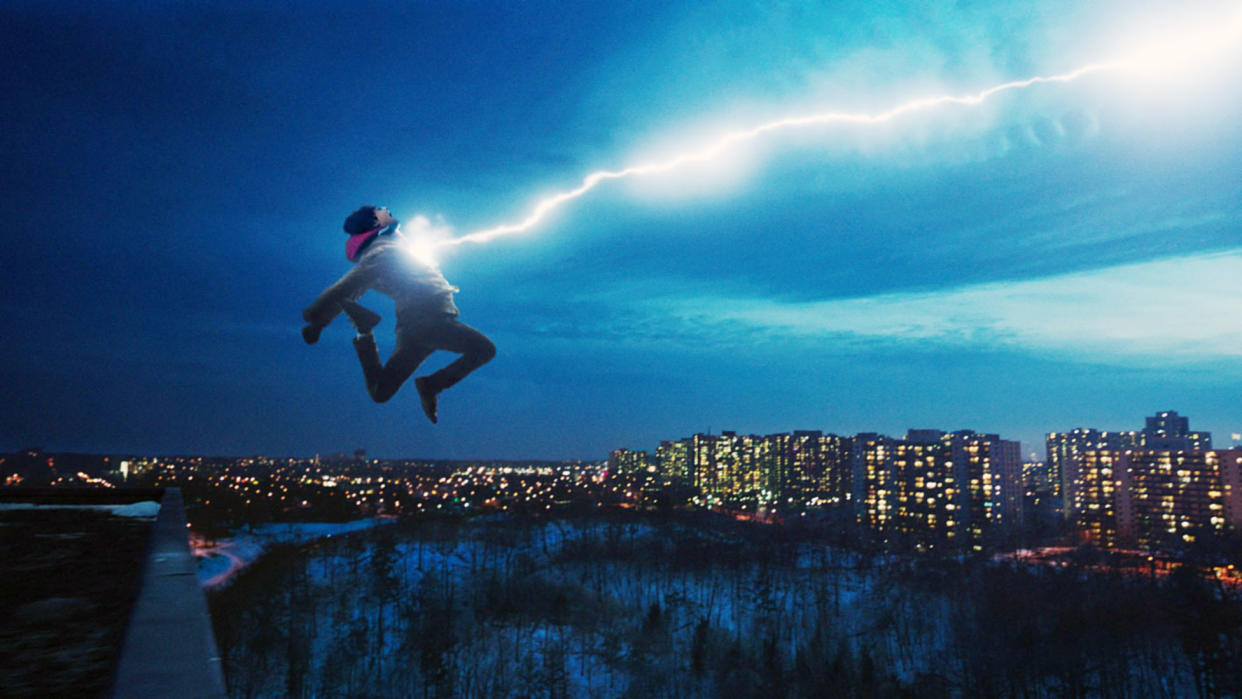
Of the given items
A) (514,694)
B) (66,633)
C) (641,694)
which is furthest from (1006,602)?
(66,633)

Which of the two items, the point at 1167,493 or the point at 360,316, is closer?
the point at 360,316

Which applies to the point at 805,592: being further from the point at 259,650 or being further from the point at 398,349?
the point at 398,349

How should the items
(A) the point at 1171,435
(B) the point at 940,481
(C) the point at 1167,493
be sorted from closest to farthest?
1. (C) the point at 1167,493
2. (B) the point at 940,481
3. (A) the point at 1171,435

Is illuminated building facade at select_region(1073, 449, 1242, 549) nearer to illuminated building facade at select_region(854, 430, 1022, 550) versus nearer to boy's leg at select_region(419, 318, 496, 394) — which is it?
illuminated building facade at select_region(854, 430, 1022, 550)

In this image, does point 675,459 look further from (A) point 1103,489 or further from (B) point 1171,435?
(B) point 1171,435

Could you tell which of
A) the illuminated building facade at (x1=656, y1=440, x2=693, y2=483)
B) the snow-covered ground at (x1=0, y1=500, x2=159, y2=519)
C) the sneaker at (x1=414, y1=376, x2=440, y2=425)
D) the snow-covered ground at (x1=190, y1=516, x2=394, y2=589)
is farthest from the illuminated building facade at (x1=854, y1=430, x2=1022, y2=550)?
the snow-covered ground at (x1=0, y1=500, x2=159, y2=519)

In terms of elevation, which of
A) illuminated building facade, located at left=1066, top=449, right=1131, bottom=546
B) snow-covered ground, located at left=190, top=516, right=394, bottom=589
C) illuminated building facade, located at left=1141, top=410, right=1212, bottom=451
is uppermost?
illuminated building facade, located at left=1141, top=410, right=1212, bottom=451

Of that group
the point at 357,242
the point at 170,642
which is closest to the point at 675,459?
the point at 357,242
